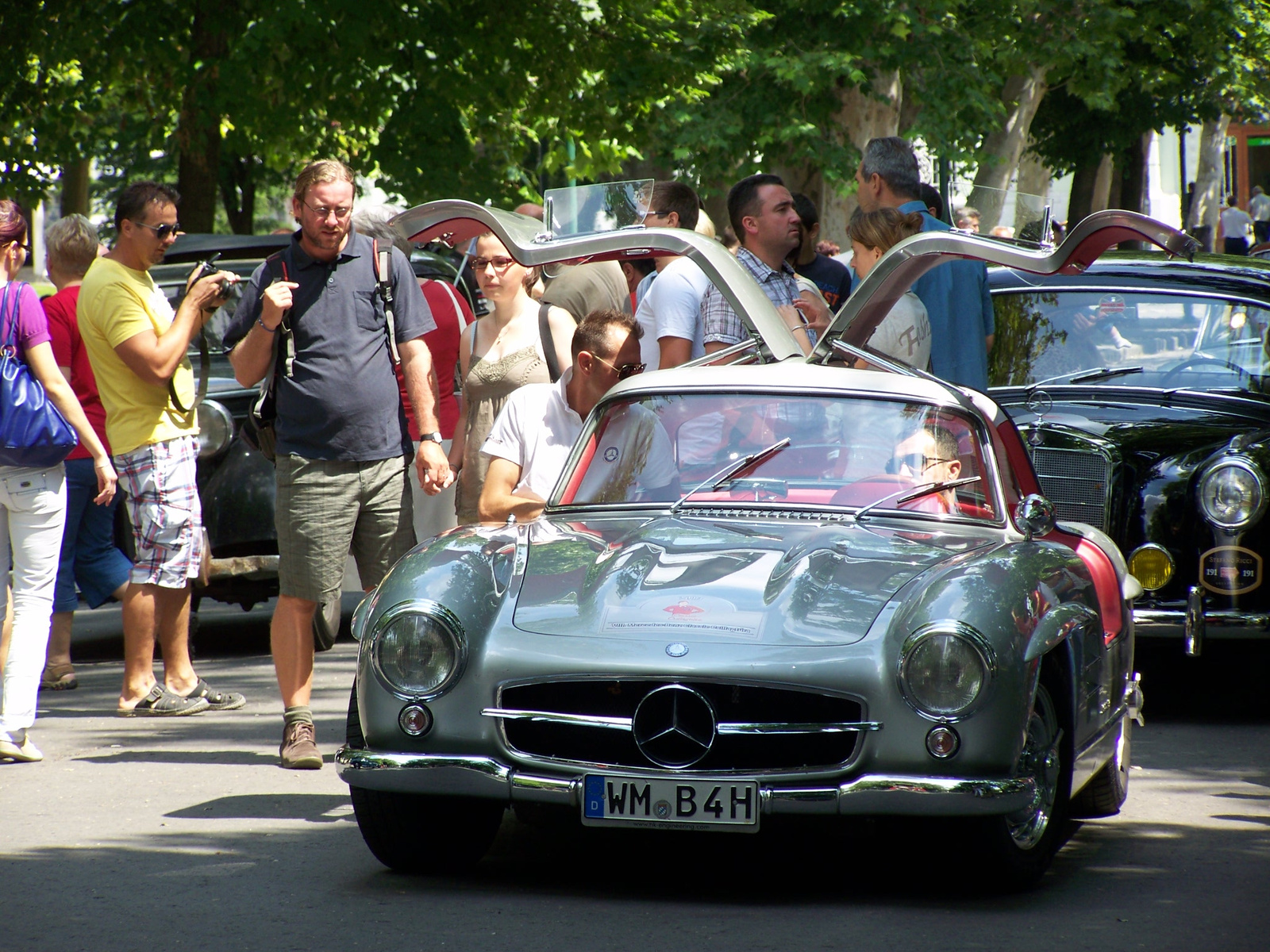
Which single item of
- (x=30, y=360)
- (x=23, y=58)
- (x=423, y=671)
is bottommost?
(x=423, y=671)

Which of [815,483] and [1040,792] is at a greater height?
[815,483]

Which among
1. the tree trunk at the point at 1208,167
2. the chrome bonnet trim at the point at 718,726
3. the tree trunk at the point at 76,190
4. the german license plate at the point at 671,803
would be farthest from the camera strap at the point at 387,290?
the tree trunk at the point at 1208,167

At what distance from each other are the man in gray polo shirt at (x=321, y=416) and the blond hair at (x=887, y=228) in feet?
7.15

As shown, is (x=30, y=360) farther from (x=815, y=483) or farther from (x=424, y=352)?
(x=815, y=483)

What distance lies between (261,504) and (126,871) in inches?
158

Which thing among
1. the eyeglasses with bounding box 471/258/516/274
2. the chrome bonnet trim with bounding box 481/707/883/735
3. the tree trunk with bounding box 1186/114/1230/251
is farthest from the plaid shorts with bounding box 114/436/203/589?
the tree trunk with bounding box 1186/114/1230/251

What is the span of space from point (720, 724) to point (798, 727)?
197 mm

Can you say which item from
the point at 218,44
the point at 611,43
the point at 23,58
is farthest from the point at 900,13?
the point at 23,58

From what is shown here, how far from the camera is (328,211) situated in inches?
255

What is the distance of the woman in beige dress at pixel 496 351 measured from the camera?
7.61 m

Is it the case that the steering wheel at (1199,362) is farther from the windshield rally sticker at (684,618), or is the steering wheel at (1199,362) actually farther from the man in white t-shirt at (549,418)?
the windshield rally sticker at (684,618)

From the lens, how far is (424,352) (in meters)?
6.77

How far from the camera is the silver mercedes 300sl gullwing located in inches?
175

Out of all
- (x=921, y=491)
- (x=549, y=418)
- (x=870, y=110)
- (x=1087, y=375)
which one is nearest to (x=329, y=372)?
(x=549, y=418)
